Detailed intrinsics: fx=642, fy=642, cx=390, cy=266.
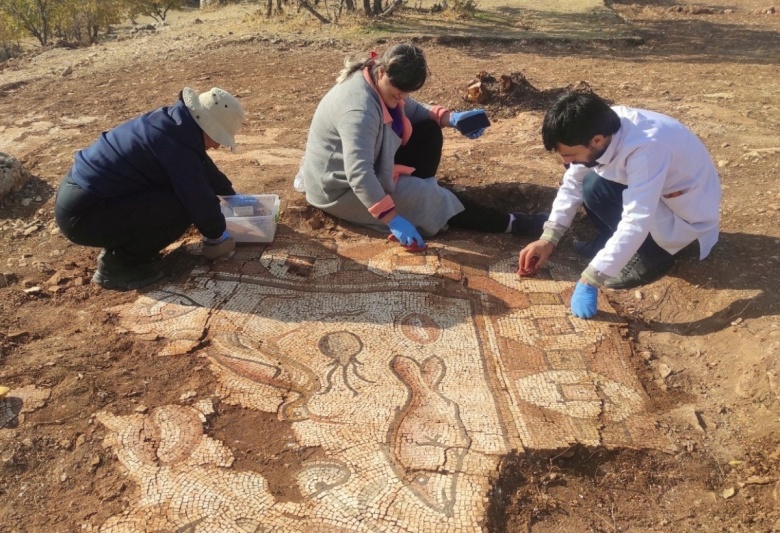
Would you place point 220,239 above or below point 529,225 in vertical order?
above

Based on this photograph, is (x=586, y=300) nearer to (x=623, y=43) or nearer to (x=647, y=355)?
(x=647, y=355)

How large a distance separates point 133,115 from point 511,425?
4.52m

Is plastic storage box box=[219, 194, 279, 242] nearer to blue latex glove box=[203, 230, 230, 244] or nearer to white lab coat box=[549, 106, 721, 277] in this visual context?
blue latex glove box=[203, 230, 230, 244]

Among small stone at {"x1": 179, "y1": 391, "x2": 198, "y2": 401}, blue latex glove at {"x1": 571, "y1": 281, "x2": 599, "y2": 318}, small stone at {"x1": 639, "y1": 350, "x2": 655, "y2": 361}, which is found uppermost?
blue latex glove at {"x1": 571, "y1": 281, "x2": 599, "y2": 318}

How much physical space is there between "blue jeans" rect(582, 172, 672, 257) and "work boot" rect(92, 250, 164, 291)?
2.08 metres

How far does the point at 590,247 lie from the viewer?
335 centimetres

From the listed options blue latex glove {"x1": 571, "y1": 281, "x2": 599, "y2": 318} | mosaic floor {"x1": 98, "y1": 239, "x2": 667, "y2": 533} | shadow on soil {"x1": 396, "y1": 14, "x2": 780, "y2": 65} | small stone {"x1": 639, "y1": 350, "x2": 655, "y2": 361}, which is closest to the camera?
mosaic floor {"x1": 98, "y1": 239, "x2": 667, "y2": 533}

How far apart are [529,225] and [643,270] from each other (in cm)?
68

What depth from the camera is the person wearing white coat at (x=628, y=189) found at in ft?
8.07

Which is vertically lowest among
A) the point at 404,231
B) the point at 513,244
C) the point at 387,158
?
the point at 513,244

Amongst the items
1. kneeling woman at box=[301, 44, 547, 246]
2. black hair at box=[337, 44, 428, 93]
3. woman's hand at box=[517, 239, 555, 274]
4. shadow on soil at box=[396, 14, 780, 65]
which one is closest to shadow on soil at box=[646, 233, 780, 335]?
woman's hand at box=[517, 239, 555, 274]

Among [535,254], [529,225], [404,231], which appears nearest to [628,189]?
[535,254]

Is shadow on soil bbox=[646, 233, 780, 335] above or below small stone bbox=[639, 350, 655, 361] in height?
above

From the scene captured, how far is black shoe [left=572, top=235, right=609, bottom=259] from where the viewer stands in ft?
10.8
